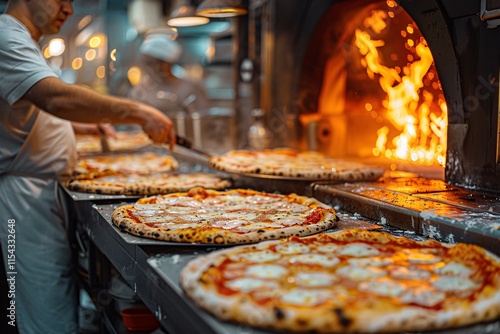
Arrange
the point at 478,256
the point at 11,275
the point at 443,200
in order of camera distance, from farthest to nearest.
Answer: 1. the point at 11,275
2. the point at 443,200
3. the point at 478,256

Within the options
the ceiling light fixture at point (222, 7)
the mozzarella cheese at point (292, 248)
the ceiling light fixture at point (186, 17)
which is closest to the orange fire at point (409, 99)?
the ceiling light fixture at point (222, 7)

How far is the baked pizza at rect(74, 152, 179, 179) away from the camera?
13.6ft

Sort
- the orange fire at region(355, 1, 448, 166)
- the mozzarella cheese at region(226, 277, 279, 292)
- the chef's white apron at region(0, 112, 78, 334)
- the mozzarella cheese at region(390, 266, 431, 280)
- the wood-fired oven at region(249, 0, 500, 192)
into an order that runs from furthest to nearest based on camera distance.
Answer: the orange fire at region(355, 1, 448, 166)
the chef's white apron at region(0, 112, 78, 334)
the wood-fired oven at region(249, 0, 500, 192)
the mozzarella cheese at region(390, 266, 431, 280)
the mozzarella cheese at region(226, 277, 279, 292)

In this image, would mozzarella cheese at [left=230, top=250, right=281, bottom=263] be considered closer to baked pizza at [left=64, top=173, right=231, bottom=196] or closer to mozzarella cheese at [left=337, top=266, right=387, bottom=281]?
mozzarella cheese at [left=337, top=266, right=387, bottom=281]

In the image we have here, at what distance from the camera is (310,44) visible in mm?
4652

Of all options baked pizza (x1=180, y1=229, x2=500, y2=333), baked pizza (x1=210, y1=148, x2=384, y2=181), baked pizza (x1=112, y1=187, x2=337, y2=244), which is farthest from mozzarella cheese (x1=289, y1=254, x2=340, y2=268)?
baked pizza (x1=210, y1=148, x2=384, y2=181)

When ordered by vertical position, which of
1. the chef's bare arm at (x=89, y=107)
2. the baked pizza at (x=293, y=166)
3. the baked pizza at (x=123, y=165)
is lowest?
the baked pizza at (x=123, y=165)

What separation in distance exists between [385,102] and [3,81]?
266 cm

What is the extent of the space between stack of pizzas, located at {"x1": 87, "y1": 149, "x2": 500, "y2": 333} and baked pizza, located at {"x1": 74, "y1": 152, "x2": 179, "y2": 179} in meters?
1.38

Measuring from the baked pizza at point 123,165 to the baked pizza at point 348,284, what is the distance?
2228mm

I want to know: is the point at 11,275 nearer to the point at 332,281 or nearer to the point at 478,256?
the point at 332,281

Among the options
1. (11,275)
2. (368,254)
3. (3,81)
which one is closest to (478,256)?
(368,254)

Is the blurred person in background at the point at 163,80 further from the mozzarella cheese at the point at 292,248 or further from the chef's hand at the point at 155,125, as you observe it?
the mozzarella cheese at the point at 292,248

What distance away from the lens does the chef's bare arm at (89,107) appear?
→ 3.17m
